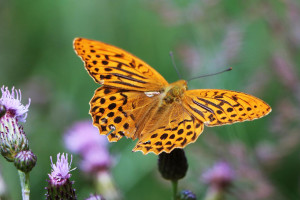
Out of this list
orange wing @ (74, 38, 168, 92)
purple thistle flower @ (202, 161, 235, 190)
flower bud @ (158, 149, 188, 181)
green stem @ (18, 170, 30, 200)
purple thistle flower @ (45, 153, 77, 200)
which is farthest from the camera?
purple thistle flower @ (202, 161, 235, 190)

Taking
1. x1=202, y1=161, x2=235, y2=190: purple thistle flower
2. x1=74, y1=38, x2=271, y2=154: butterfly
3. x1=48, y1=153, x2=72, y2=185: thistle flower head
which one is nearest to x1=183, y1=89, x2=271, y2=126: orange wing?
x1=74, y1=38, x2=271, y2=154: butterfly

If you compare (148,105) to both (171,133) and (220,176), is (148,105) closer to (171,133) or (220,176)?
(171,133)

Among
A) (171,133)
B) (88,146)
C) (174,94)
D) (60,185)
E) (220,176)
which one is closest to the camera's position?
(60,185)

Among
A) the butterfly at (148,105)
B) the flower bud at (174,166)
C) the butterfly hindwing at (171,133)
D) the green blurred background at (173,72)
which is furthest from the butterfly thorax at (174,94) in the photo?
the green blurred background at (173,72)

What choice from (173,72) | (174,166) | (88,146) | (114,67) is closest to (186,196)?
(174,166)

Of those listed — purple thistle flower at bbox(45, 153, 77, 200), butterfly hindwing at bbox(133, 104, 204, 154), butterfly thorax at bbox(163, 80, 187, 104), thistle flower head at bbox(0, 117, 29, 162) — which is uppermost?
butterfly thorax at bbox(163, 80, 187, 104)

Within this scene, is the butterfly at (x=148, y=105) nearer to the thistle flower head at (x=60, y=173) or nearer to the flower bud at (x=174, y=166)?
the flower bud at (x=174, y=166)

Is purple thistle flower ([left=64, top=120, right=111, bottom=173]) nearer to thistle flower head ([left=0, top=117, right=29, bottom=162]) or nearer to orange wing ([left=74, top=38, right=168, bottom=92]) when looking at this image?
orange wing ([left=74, top=38, right=168, bottom=92])

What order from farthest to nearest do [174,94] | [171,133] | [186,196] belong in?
1. [174,94]
2. [186,196]
3. [171,133]

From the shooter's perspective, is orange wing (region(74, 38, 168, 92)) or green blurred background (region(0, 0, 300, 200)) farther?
green blurred background (region(0, 0, 300, 200))
